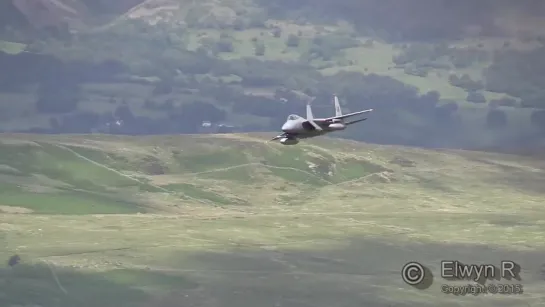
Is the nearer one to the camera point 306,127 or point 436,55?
point 306,127

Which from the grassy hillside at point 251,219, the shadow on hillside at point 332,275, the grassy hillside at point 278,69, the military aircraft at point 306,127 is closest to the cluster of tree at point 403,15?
the grassy hillside at point 278,69

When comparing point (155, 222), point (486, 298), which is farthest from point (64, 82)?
point (486, 298)

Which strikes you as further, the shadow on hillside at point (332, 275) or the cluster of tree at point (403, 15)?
the cluster of tree at point (403, 15)

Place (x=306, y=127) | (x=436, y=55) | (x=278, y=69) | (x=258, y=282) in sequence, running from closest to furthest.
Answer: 1. (x=306, y=127)
2. (x=258, y=282)
3. (x=278, y=69)
4. (x=436, y=55)

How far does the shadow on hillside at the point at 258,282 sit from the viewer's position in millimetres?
72719

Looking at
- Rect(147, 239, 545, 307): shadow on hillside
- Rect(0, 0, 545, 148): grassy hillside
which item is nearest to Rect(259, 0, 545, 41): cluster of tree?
Rect(0, 0, 545, 148): grassy hillside

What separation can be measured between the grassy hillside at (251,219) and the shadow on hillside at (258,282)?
0.45 feet

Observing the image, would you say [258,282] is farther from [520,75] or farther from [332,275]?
[520,75]

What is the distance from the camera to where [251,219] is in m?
86.2

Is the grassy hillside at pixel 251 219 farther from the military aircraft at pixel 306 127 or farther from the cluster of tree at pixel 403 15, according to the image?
the military aircraft at pixel 306 127

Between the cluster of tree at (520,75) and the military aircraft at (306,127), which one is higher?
the cluster of tree at (520,75)

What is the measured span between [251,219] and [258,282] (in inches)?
447

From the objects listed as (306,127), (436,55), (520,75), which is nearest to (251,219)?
(436,55)

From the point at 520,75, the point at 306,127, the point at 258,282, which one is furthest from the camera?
the point at 520,75
